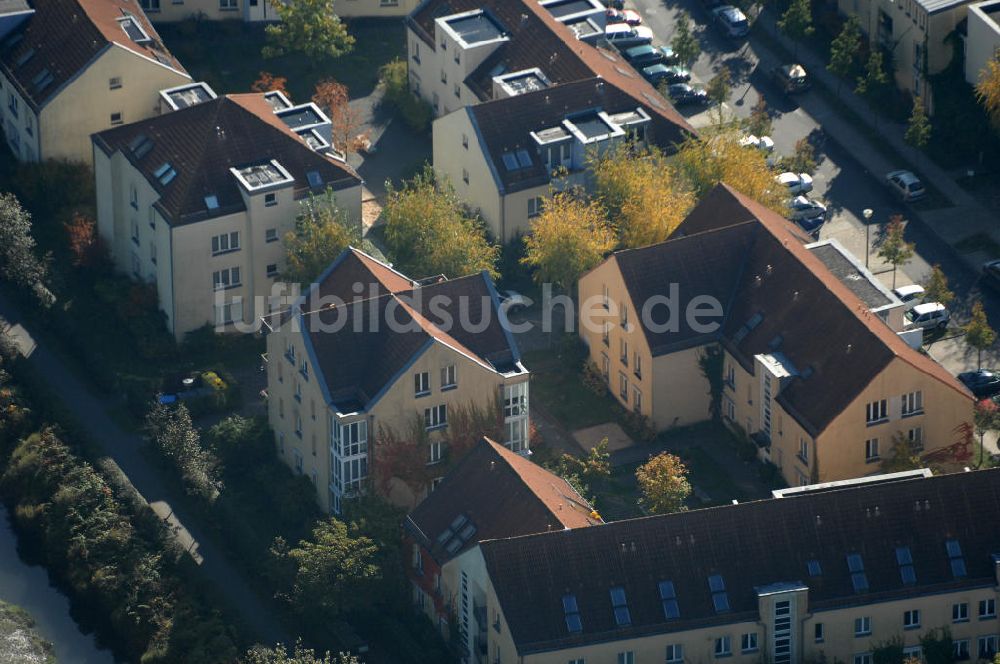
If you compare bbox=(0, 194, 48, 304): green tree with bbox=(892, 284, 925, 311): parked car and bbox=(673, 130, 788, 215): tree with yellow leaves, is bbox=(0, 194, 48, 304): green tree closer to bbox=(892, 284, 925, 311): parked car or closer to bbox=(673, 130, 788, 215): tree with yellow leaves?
bbox=(673, 130, 788, 215): tree with yellow leaves

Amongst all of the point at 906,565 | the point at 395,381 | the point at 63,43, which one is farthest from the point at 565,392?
the point at 63,43

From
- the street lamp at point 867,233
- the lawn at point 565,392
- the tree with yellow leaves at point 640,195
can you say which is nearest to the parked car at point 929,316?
the street lamp at point 867,233

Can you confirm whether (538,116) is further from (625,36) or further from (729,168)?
(625,36)

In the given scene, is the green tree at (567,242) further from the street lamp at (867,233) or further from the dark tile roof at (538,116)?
the street lamp at (867,233)

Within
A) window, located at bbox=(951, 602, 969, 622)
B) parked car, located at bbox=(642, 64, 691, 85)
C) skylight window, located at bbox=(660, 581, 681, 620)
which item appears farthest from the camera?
parked car, located at bbox=(642, 64, 691, 85)

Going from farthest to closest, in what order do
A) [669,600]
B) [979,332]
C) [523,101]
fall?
1. [523,101]
2. [979,332]
3. [669,600]

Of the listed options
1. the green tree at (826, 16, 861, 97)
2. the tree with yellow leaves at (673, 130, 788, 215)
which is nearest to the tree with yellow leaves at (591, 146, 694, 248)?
the tree with yellow leaves at (673, 130, 788, 215)
